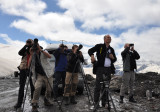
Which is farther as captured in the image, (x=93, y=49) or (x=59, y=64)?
(x=59, y=64)

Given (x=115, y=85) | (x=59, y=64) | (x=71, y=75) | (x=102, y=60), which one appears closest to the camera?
(x=102, y=60)

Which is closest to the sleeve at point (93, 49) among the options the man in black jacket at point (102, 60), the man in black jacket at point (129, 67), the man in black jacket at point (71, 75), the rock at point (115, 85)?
the man in black jacket at point (102, 60)

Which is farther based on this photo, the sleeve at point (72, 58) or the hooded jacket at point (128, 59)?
the hooded jacket at point (128, 59)

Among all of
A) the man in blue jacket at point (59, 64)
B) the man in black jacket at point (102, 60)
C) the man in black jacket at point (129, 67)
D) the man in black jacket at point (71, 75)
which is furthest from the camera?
the man in black jacket at point (129, 67)

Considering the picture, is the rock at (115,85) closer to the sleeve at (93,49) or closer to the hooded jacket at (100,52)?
the hooded jacket at (100,52)

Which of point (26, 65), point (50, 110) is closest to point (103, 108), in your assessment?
point (50, 110)

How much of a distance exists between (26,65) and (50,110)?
1.72 meters

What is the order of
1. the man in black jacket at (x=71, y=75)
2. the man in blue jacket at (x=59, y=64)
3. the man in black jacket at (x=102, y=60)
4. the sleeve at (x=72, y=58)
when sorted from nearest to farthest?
the man in black jacket at (x=102, y=60) → the man in black jacket at (x=71, y=75) → the sleeve at (x=72, y=58) → the man in blue jacket at (x=59, y=64)

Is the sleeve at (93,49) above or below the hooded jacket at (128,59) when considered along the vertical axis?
above

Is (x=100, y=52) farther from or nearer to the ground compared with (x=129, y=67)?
farther from the ground

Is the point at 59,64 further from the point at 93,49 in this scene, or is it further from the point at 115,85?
the point at 115,85

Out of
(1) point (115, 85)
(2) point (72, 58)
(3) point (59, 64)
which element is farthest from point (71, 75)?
(1) point (115, 85)

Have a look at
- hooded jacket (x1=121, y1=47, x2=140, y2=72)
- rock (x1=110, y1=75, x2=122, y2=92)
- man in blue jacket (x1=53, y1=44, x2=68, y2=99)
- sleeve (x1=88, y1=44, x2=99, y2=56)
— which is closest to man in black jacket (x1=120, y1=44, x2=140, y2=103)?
hooded jacket (x1=121, y1=47, x2=140, y2=72)

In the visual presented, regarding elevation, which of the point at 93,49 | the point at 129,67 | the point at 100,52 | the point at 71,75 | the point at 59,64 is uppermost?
the point at 93,49
